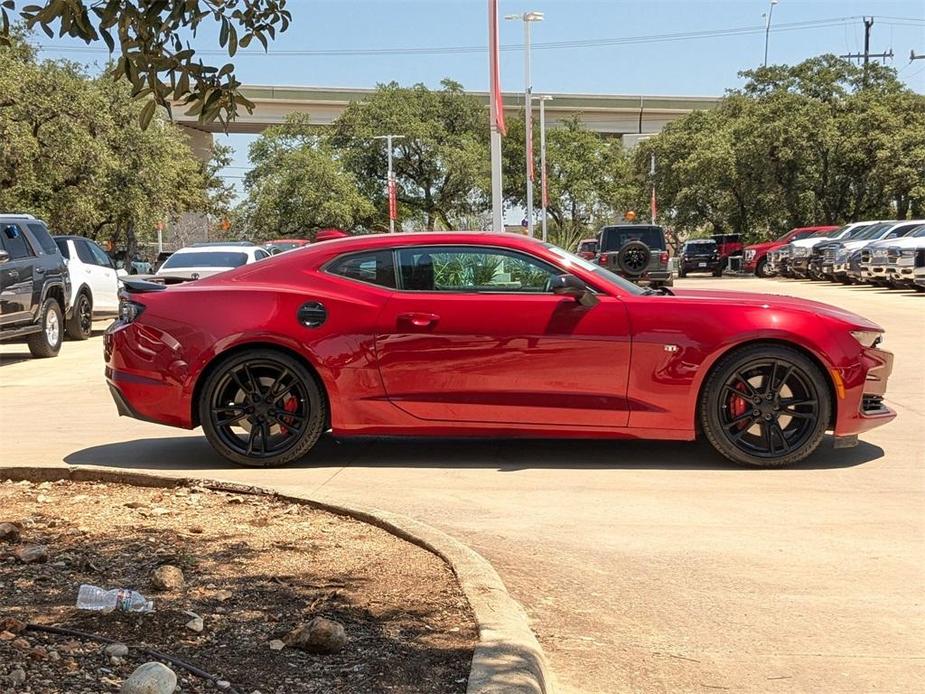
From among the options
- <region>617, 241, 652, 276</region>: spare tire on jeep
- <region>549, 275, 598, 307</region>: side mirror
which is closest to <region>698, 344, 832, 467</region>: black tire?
<region>549, 275, 598, 307</region>: side mirror

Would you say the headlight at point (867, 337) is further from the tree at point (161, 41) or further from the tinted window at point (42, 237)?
the tinted window at point (42, 237)

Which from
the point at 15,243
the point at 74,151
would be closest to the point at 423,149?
the point at 74,151

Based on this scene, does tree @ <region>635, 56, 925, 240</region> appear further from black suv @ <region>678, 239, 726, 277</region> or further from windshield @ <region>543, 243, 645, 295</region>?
windshield @ <region>543, 243, 645, 295</region>

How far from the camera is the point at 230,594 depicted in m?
4.45

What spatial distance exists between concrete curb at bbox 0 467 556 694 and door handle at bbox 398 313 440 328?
5.35 ft

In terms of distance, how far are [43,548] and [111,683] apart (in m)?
1.67

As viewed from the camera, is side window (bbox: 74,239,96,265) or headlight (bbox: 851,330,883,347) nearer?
headlight (bbox: 851,330,883,347)

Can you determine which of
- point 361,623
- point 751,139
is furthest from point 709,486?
point 751,139

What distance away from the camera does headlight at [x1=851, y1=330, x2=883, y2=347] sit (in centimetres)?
732

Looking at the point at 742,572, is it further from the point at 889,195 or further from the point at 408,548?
the point at 889,195

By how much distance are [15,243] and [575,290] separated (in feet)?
36.6

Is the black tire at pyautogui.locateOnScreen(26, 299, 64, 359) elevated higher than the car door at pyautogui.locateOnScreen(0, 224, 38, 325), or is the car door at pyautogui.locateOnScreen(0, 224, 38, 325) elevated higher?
the car door at pyautogui.locateOnScreen(0, 224, 38, 325)

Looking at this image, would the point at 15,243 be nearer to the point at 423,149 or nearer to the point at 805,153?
the point at 805,153

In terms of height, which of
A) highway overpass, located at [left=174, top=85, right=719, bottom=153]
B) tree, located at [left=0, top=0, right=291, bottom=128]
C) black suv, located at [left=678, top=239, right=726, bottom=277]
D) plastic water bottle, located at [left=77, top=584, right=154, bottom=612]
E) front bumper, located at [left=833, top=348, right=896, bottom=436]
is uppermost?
highway overpass, located at [left=174, top=85, right=719, bottom=153]
